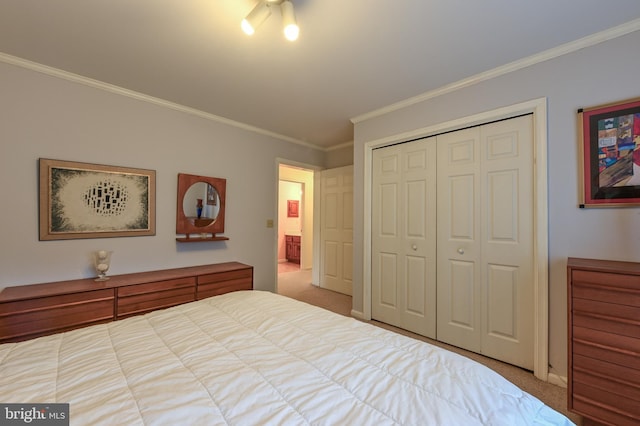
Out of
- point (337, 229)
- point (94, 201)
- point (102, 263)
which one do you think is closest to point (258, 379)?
point (102, 263)

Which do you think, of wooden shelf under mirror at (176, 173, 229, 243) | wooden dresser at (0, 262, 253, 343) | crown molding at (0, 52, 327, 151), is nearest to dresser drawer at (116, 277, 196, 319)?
wooden dresser at (0, 262, 253, 343)

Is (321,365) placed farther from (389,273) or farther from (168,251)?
(168,251)

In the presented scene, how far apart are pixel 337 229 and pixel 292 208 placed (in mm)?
3330

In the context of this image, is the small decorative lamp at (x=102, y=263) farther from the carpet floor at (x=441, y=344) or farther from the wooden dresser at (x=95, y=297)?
the carpet floor at (x=441, y=344)

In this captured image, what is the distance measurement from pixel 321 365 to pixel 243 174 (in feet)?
9.56

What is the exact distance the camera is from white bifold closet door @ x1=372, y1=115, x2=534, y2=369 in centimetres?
215

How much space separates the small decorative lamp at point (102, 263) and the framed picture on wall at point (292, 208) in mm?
5253

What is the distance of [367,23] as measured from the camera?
170 centimetres

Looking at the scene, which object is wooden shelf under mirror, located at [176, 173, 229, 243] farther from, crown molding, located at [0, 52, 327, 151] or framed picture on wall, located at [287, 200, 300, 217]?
framed picture on wall, located at [287, 200, 300, 217]

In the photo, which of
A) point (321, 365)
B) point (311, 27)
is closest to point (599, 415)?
point (321, 365)

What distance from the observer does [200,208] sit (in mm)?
3115

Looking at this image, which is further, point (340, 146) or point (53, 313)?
point (340, 146)

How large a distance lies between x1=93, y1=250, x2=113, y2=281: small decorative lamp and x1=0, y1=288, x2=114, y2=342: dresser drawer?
10.5 inches

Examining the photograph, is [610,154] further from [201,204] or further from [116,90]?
[116,90]
